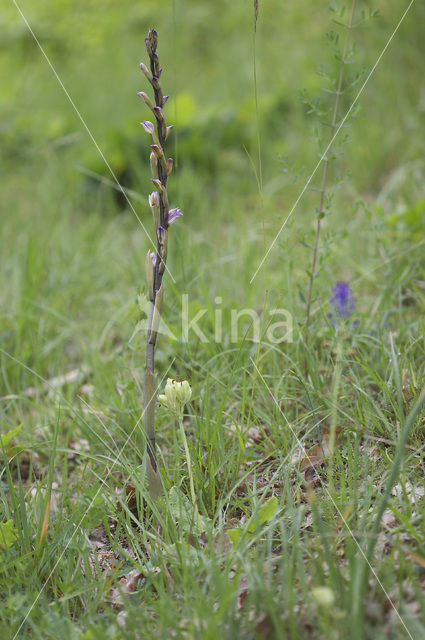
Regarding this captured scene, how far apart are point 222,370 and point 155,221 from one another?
0.77 metres

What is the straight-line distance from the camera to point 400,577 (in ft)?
3.51

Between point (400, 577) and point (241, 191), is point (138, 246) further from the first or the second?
point (400, 577)

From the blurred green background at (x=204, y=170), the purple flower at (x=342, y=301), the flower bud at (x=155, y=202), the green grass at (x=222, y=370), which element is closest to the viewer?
the green grass at (x=222, y=370)

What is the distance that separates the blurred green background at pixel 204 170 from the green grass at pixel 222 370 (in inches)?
Result: 0.8

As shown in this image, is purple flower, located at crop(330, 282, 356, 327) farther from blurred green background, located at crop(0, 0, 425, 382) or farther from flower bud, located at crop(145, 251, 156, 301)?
flower bud, located at crop(145, 251, 156, 301)

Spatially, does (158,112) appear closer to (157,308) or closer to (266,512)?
(157,308)

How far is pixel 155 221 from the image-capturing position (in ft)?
4.31

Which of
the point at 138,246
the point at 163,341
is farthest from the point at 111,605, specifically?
the point at 138,246

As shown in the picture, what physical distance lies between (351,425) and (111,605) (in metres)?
0.81

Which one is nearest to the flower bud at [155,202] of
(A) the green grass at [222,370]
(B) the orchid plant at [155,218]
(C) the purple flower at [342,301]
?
(B) the orchid plant at [155,218]

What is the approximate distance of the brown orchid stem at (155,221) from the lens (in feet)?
4.03

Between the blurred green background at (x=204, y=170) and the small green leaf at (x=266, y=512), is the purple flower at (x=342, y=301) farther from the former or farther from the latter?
the small green leaf at (x=266, y=512)

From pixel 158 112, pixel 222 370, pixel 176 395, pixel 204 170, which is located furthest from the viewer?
pixel 204 170

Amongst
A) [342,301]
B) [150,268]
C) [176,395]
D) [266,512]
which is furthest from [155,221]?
[342,301]
